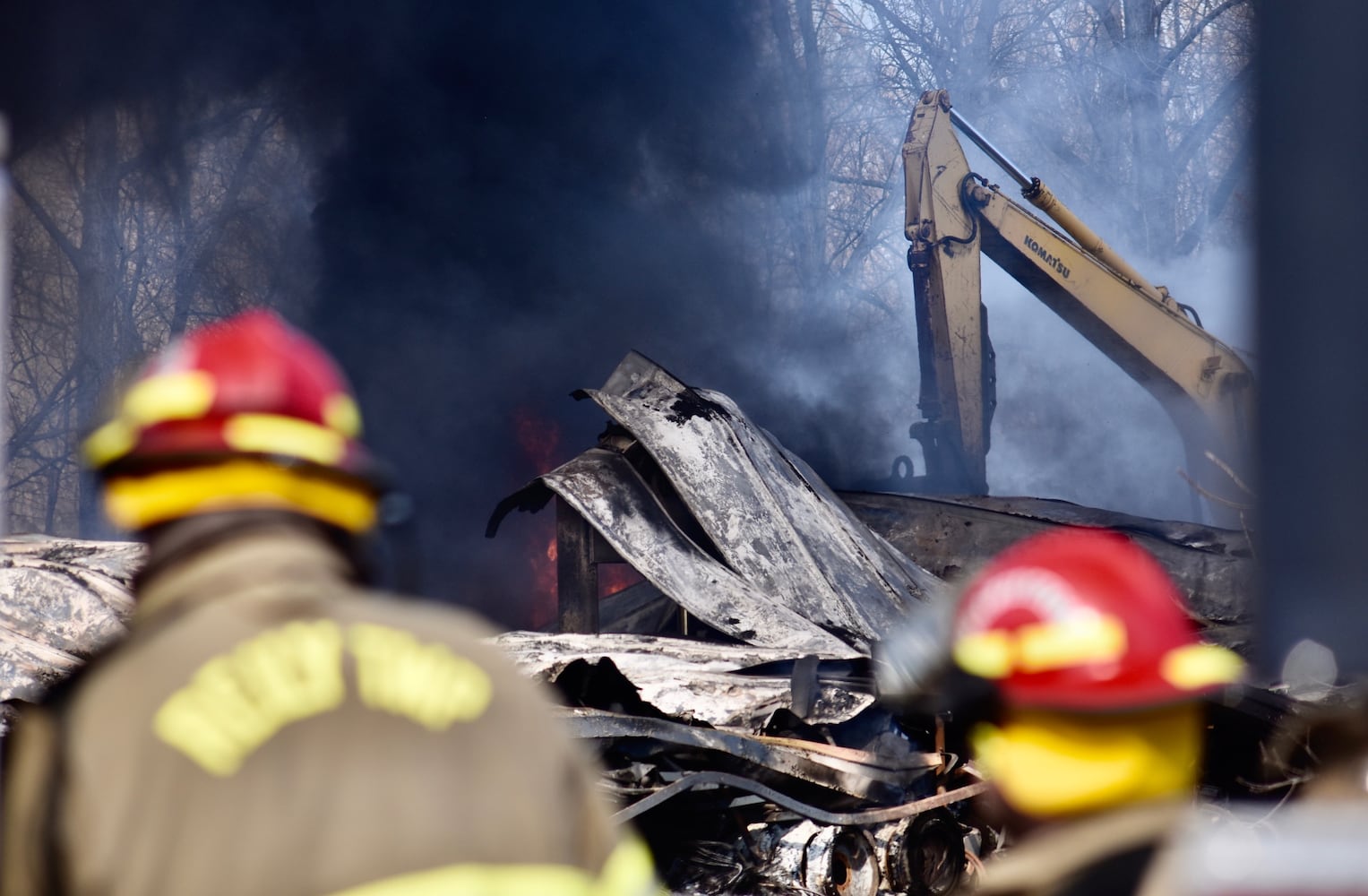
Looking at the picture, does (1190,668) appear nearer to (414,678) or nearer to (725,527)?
(414,678)

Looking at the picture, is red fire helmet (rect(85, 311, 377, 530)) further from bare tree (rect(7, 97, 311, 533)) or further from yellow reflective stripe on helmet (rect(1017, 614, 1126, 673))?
bare tree (rect(7, 97, 311, 533))

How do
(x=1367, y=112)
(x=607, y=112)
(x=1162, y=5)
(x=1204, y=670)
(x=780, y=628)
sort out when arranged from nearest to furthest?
(x=1204, y=670) → (x=1367, y=112) → (x=780, y=628) → (x=607, y=112) → (x=1162, y=5)

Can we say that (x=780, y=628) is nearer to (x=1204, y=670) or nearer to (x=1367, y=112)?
(x=1367, y=112)

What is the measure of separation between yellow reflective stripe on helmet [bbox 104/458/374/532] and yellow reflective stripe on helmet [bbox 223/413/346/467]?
2cm

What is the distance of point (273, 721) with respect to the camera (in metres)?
1.08

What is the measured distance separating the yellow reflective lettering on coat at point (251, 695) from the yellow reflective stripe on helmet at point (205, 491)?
5.7 inches

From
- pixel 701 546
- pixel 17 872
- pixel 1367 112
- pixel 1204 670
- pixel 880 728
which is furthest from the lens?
pixel 701 546

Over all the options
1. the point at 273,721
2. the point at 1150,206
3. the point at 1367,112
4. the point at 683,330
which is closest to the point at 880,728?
the point at 1367,112

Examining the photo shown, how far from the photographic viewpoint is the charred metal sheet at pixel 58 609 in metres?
5.16

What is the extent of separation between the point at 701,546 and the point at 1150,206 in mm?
14034

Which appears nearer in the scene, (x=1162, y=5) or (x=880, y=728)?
(x=880, y=728)

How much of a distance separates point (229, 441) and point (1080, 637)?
33.4 inches

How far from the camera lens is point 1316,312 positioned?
6895 mm

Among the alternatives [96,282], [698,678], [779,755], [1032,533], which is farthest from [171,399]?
[96,282]
